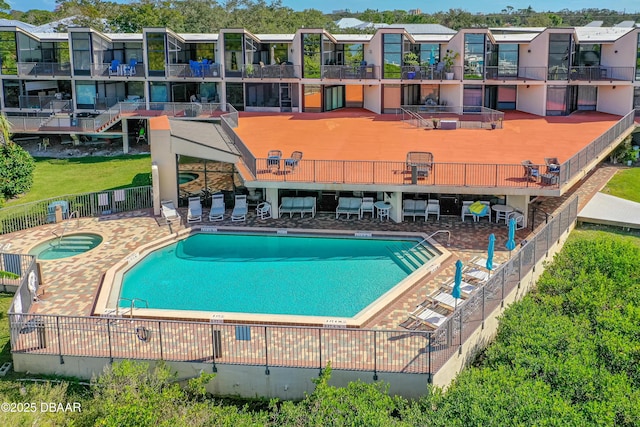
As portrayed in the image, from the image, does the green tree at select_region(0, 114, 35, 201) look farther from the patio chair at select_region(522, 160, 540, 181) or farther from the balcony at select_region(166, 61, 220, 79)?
the patio chair at select_region(522, 160, 540, 181)

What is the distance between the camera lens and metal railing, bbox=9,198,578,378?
50.6 ft

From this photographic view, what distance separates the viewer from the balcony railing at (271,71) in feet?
131

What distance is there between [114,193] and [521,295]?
16989mm

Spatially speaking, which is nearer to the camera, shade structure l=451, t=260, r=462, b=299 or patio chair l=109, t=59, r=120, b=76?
shade structure l=451, t=260, r=462, b=299

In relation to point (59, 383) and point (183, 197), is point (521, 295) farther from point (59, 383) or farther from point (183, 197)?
point (183, 197)

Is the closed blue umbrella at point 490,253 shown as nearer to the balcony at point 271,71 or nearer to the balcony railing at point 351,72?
the balcony railing at point 351,72

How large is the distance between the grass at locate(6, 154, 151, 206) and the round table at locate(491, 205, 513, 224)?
53.9 feet

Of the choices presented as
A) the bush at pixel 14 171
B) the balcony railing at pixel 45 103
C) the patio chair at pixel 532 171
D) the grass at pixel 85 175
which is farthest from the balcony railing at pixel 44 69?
the patio chair at pixel 532 171

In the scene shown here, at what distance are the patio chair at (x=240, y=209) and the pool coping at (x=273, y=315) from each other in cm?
167

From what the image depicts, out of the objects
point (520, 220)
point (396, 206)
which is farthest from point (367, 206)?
point (520, 220)

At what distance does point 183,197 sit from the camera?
93.4 ft

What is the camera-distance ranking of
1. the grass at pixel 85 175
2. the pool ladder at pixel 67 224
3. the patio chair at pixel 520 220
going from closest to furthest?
the patio chair at pixel 520 220, the pool ladder at pixel 67 224, the grass at pixel 85 175

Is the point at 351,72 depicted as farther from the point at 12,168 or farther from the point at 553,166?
the point at 12,168

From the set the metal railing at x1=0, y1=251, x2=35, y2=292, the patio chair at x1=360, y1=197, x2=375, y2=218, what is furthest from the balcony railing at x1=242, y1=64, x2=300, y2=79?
the metal railing at x1=0, y1=251, x2=35, y2=292
